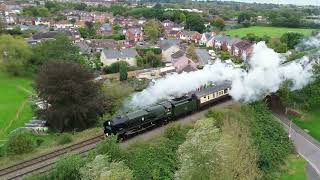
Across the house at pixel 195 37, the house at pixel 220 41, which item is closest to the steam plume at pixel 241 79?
the house at pixel 220 41

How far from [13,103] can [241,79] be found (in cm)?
2768

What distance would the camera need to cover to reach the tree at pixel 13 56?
6153 centimetres

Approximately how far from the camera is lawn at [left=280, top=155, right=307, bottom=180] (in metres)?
30.1

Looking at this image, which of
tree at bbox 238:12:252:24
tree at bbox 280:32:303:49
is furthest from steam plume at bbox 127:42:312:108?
tree at bbox 238:12:252:24

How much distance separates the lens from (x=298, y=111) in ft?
136

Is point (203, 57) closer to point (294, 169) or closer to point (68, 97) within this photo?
point (68, 97)

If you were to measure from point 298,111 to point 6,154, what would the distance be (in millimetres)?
28525

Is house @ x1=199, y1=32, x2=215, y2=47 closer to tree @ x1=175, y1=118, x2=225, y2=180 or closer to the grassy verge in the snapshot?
the grassy verge

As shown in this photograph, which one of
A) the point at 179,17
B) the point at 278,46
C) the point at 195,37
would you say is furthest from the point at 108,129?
the point at 179,17

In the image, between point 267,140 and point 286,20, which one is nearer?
point 267,140

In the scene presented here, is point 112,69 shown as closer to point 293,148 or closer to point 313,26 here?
point 293,148

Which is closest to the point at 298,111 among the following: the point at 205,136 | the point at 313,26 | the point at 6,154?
the point at 205,136

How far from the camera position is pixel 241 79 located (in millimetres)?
37375

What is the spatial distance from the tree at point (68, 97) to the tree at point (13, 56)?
26443 mm
